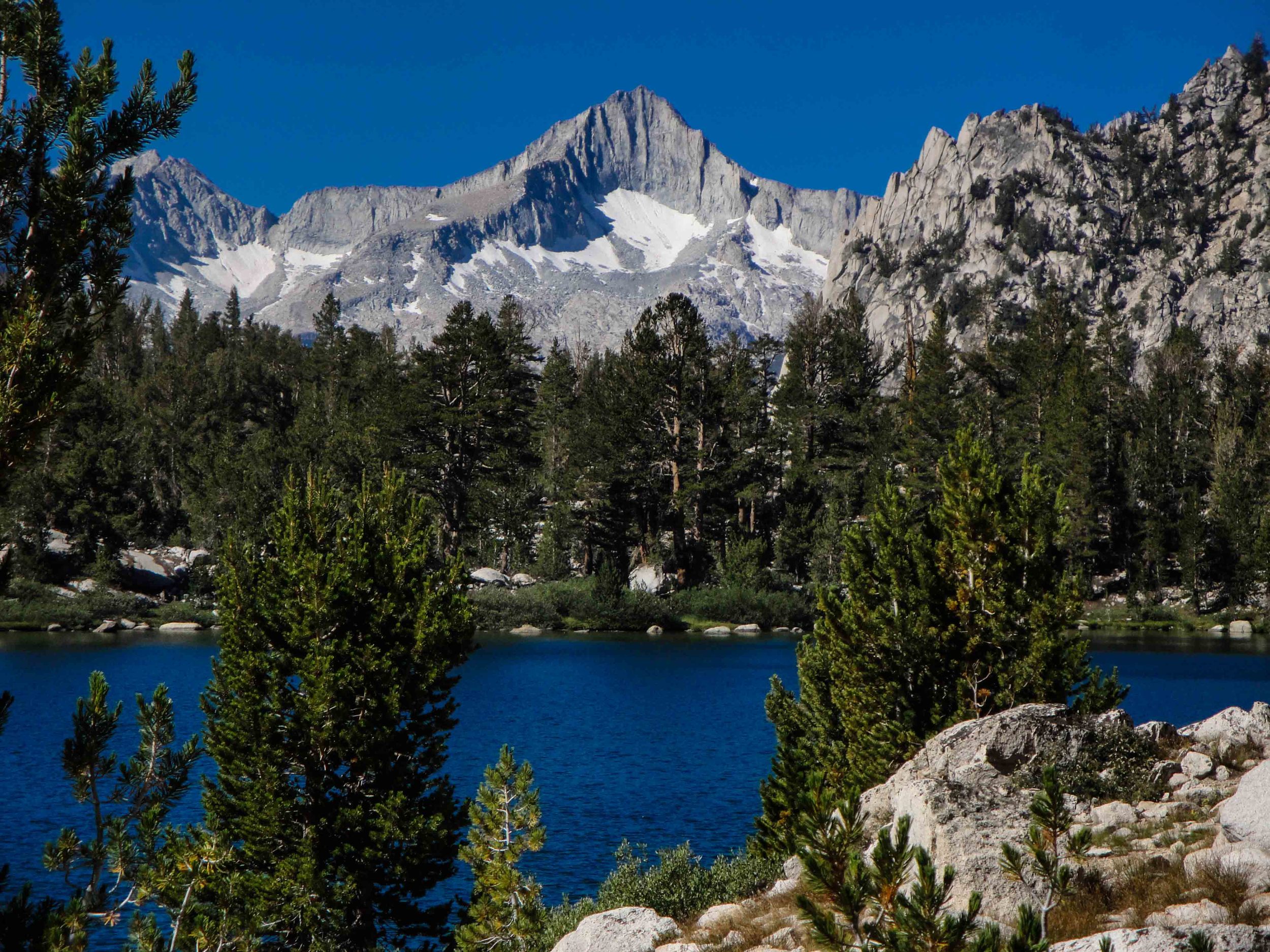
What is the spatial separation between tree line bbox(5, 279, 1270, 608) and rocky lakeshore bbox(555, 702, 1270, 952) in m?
53.0


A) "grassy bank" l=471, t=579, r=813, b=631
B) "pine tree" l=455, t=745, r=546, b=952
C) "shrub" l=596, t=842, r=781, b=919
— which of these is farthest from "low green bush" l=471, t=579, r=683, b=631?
"pine tree" l=455, t=745, r=546, b=952

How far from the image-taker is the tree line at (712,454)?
236 ft

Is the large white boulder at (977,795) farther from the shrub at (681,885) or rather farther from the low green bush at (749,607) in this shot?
the low green bush at (749,607)

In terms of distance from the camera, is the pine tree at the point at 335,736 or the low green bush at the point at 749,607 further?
the low green bush at the point at 749,607

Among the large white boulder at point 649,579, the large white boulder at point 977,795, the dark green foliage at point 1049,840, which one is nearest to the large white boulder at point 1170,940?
the dark green foliage at point 1049,840

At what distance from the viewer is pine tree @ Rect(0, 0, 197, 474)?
7.38 metres

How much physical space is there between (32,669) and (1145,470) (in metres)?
76.5

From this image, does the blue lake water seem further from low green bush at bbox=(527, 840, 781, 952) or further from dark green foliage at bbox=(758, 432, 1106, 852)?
dark green foliage at bbox=(758, 432, 1106, 852)

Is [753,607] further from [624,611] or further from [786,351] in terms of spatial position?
[786,351]

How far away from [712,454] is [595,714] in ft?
134

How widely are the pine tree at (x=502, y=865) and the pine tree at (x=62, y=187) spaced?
7325mm

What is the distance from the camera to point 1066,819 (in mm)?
6961

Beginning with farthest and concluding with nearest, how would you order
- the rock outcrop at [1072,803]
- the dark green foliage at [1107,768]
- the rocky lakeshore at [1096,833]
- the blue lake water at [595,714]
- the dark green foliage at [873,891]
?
the blue lake water at [595,714] → the dark green foliage at [1107,768] → the rock outcrop at [1072,803] → the rocky lakeshore at [1096,833] → the dark green foliage at [873,891]

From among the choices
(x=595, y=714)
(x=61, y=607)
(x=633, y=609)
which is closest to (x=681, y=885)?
(x=595, y=714)
